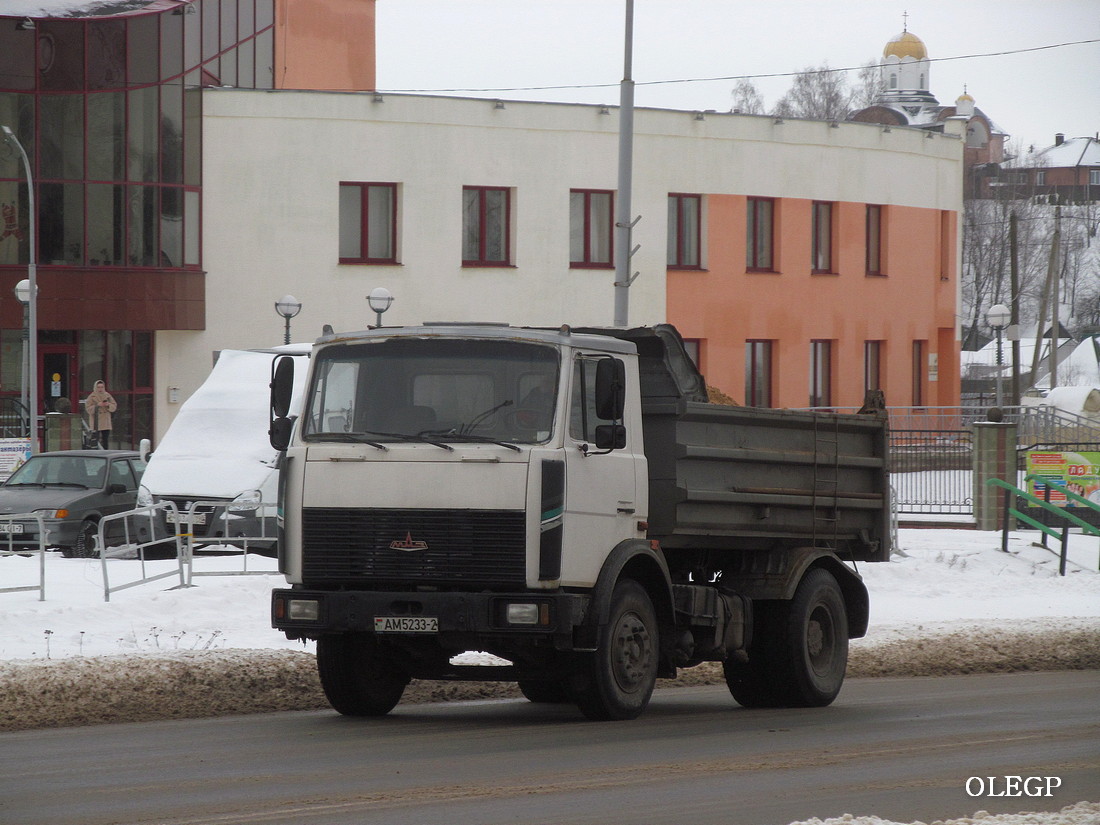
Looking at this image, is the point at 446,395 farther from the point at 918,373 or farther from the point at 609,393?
the point at 918,373

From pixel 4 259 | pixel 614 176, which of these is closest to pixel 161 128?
pixel 4 259

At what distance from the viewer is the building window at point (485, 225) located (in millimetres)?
42281

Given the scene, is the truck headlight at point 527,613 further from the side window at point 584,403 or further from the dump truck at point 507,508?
the side window at point 584,403

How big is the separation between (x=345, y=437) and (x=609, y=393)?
5.45ft

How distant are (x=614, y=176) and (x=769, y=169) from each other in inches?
189

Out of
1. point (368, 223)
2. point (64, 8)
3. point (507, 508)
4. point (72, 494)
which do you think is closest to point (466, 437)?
point (507, 508)

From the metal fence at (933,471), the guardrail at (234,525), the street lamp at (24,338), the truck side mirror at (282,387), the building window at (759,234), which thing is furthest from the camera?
the building window at (759,234)

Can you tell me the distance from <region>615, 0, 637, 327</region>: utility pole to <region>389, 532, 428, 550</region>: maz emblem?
38.5 feet

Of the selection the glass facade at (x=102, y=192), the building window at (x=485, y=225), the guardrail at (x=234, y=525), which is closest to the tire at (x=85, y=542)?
the guardrail at (x=234, y=525)

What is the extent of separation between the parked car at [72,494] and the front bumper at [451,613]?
1201 cm

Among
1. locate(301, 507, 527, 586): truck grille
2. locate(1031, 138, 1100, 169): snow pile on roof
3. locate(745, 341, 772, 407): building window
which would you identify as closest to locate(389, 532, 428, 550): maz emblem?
locate(301, 507, 527, 586): truck grille

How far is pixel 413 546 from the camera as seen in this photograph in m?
10.4

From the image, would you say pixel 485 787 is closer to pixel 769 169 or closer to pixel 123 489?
pixel 123 489

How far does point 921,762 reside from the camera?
9.18 meters
